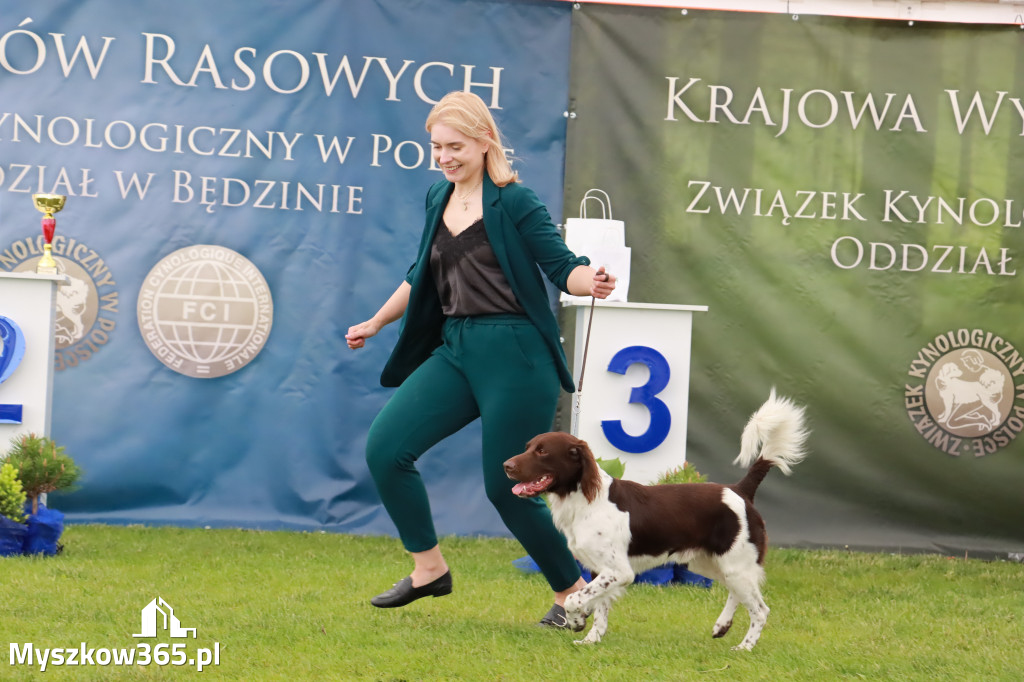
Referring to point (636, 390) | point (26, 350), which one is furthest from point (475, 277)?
point (26, 350)

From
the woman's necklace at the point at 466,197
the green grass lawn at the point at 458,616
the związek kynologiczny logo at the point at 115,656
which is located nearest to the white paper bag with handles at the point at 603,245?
the green grass lawn at the point at 458,616

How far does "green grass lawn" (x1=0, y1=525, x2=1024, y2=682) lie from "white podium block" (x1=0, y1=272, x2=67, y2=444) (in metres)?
0.62

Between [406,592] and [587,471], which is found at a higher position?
[587,471]

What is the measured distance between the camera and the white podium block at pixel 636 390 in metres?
5.45

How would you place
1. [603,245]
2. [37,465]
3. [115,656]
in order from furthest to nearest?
1. [603,245]
2. [37,465]
3. [115,656]

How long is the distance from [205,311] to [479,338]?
2.93m

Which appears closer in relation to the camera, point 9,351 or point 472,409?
point 472,409

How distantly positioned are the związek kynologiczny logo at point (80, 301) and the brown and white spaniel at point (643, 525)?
3247mm

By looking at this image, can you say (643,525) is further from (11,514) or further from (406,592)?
(11,514)

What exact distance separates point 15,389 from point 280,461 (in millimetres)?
1441

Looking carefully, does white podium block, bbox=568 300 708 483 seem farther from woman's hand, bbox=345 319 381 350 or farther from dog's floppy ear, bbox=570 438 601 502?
woman's hand, bbox=345 319 381 350

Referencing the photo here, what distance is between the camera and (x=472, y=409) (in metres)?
3.94

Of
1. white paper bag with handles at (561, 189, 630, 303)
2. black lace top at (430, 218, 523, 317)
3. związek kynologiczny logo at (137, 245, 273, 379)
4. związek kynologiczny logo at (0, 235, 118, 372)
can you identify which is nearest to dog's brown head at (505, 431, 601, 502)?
black lace top at (430, 218, 523, 317)

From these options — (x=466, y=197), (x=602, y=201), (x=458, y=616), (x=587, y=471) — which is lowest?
(x=458, y=616)
